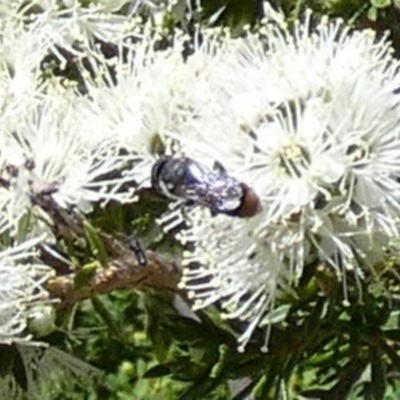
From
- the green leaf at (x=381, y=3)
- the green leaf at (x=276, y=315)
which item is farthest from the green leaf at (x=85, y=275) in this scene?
the green leaf at (x=381, y=3)

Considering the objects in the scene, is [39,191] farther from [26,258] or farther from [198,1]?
[198,1]

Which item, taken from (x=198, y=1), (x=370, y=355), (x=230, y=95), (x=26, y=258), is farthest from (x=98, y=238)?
(x=198, y=1)

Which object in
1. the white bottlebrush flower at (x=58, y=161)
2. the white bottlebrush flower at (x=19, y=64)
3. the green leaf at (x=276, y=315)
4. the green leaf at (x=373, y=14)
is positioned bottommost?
the green leaf at (x=276, y=315)

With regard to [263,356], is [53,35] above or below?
above

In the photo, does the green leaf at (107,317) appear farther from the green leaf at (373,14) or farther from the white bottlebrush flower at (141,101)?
the green leaf at (373,14)

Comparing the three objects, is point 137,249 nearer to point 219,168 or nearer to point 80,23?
point 219,168
